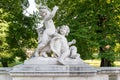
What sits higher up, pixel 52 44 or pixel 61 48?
pixel 52 44

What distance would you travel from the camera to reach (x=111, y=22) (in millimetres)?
20125

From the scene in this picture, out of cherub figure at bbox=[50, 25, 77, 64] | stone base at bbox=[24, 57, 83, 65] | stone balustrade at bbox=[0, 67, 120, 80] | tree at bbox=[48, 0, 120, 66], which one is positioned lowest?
stone balustrade at bbox=[0, 67, 120, 80]

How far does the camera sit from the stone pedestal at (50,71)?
971cm

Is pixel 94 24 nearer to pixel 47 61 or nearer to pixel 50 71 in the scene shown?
pixel 47 61

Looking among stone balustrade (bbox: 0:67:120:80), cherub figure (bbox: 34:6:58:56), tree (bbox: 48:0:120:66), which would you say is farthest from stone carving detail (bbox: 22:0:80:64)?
tree (bbox: 48:0:120:66)

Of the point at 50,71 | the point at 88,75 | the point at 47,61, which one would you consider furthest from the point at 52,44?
the point at 88,75

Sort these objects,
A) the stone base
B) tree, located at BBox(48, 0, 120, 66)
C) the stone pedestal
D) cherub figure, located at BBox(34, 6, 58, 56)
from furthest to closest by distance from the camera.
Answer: tree, located at BBox(48, 0, 120, 66)
cherub figure, located at BBox(34, 6, 58, 56)
the stone base
the stone pedestal

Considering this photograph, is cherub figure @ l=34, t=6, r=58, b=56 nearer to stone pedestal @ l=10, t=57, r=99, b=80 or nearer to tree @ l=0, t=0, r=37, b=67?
stone pedestal @ l=10, t=57, r=99, b=80

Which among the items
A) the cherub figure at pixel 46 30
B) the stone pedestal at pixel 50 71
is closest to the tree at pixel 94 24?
the cherub figure at pixel 46 30

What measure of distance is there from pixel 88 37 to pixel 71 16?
2.49 m

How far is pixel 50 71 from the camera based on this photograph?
9.69 meters

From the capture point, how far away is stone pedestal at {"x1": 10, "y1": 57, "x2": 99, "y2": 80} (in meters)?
9.71

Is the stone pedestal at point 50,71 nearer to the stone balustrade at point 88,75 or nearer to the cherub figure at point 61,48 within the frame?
the stone balustrade at point 88,75

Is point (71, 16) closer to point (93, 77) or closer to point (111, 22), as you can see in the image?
point (111, 22)
